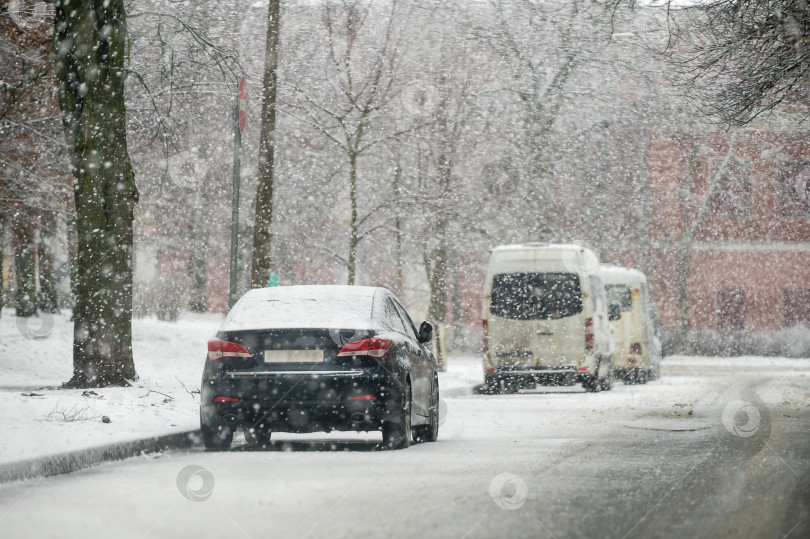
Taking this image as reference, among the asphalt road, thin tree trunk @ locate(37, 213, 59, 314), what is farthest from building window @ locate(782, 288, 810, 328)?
the asphalt road

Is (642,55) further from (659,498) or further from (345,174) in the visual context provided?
(659,498)

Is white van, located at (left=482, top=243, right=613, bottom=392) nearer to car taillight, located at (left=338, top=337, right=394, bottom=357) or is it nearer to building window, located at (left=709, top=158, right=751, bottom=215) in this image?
A: car taillight, located at (left=338, top=337, right=394, bottom=357)

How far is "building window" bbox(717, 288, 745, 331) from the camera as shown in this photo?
50594 millimetres

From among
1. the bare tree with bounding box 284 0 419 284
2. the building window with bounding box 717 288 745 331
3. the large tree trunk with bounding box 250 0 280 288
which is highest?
the bare tree with bounding box 284 0 419 284

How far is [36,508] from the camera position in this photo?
788 centimetres

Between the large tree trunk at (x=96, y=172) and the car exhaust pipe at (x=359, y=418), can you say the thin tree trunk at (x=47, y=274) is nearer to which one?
the large tree trunk at (x=96, y=172)

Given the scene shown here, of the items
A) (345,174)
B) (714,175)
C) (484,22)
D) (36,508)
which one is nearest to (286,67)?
(345,174)

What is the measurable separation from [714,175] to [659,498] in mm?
42783

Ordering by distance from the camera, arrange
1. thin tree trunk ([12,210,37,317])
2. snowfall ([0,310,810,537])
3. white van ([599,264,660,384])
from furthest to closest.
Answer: white van ([599,264,660,384]), thin tree trunk ([12,210,37,317]), snowfall ([0,310,810,537])

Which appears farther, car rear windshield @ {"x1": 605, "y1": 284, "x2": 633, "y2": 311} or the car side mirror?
car rear windshield @ {"x1": 605, "y1": 284, "x2": 633, "y2": 311}

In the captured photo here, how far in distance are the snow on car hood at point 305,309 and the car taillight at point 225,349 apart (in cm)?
14

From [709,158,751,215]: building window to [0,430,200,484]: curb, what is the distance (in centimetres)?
4027

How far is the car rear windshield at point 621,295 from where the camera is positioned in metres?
31.4

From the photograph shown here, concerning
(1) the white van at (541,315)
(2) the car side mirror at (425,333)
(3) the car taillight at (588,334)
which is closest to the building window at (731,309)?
(1) the white van at (541,315)
